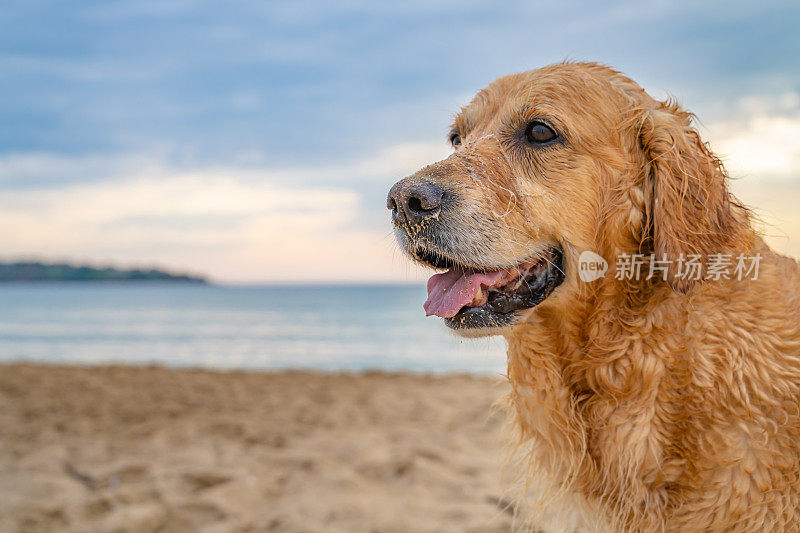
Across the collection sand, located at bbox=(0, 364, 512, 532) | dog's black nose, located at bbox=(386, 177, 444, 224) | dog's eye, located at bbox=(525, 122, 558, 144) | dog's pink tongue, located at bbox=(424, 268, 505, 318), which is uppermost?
dog's eye, located at bbox=(525, 122, 558, 144)

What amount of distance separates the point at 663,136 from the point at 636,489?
4.83 ft

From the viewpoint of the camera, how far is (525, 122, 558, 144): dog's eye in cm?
272

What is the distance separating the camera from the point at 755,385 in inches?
93.9

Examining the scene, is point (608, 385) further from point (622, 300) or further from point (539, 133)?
point (539, 133)

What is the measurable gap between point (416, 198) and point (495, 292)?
535 millimetres

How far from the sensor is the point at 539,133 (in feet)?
8.98

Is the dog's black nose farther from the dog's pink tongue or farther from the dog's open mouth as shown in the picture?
the dog's pink tongue

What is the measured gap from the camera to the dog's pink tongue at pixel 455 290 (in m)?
2.60

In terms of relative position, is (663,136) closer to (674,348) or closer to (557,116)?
(557,116)

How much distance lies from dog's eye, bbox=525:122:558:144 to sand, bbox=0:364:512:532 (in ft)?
4.77

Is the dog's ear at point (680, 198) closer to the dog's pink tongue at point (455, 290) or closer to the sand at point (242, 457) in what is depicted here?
the dog's pink tongue at point (455, 290)

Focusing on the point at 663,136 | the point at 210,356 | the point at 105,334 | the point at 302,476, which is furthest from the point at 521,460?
the point at 105,334

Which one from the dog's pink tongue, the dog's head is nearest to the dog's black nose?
the dog's head

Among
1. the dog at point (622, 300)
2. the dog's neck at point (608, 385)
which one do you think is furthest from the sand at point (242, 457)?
the dog at point (622, 300)
